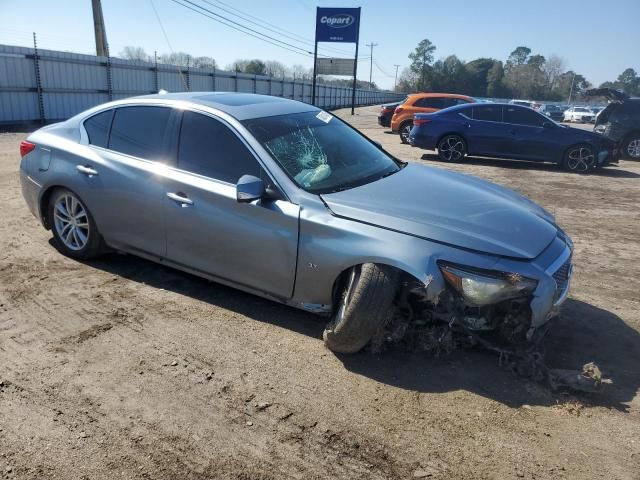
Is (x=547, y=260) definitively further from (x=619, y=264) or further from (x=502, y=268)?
(x=619, y=264)

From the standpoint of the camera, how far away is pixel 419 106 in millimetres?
17203

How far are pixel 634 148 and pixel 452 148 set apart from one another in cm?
603

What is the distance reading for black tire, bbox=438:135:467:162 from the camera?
13031 mm

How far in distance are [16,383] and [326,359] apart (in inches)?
73.5

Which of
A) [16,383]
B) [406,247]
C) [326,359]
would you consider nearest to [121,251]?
[16,383]

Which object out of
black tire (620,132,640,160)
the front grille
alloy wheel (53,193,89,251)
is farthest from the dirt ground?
black tire (620,132,640,160)

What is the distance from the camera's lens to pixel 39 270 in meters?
4.59

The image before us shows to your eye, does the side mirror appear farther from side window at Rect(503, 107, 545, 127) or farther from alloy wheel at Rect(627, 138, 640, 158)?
alloy wheel at Rect(627, 138, 640, 158)

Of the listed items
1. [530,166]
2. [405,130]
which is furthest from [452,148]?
[405,130]

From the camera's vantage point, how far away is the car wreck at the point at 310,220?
3082 millimetres

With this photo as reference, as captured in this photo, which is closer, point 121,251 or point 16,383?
point 16,383

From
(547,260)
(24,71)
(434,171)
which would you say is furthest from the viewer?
(24,71)

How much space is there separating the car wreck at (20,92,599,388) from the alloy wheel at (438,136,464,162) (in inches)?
355

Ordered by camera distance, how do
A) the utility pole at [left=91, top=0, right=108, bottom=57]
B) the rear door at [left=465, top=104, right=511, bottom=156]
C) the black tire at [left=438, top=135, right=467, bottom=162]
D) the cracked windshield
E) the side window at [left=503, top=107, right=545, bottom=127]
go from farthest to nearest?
the utility pole at [left=91, top=0, right=108, bottom=57], the black tire at [left=438, top=135, right=467, bottom=162], the rear door at [left=465, top=104, right=511, bottom=156], the side window at [left=503, top=107, right=545, bottom=127], the cracked windshield
